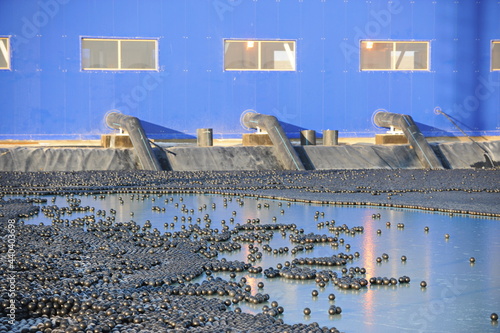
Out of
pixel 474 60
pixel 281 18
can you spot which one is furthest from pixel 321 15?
pixel 474 60

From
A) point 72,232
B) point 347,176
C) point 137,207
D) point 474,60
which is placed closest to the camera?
point 72,232

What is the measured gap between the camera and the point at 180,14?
22.4 meters

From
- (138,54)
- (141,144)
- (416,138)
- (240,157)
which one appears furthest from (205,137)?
(416,138)

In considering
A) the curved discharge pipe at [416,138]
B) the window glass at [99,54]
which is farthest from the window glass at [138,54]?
the curved discharge pipe at [416,138]

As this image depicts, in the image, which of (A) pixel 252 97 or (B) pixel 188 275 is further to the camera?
(A) pixel 252 97

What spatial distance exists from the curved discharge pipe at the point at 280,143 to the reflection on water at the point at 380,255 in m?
6.26

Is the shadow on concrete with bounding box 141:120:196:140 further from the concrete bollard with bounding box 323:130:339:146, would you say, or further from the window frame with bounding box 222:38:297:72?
the concrete bollard with bounding box 323:130:339:146

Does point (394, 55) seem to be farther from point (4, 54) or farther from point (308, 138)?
point (4, 54)

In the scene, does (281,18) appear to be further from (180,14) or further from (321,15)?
(180,14)

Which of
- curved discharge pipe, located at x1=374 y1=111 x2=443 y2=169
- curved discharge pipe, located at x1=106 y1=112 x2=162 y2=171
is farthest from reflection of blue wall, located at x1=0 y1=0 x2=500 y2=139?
curved discharge pipe, located at x1=106 y1=112 x2=162 y2=171

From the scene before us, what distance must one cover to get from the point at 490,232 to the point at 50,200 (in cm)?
775

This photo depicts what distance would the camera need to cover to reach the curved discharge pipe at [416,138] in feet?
68.0

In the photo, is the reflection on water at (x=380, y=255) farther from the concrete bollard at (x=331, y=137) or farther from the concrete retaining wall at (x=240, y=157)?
the concrete bollard at (x=331, y=137)

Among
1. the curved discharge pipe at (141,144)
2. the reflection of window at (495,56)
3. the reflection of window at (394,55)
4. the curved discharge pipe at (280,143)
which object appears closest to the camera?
the curved discharge pipe at (141,144)
